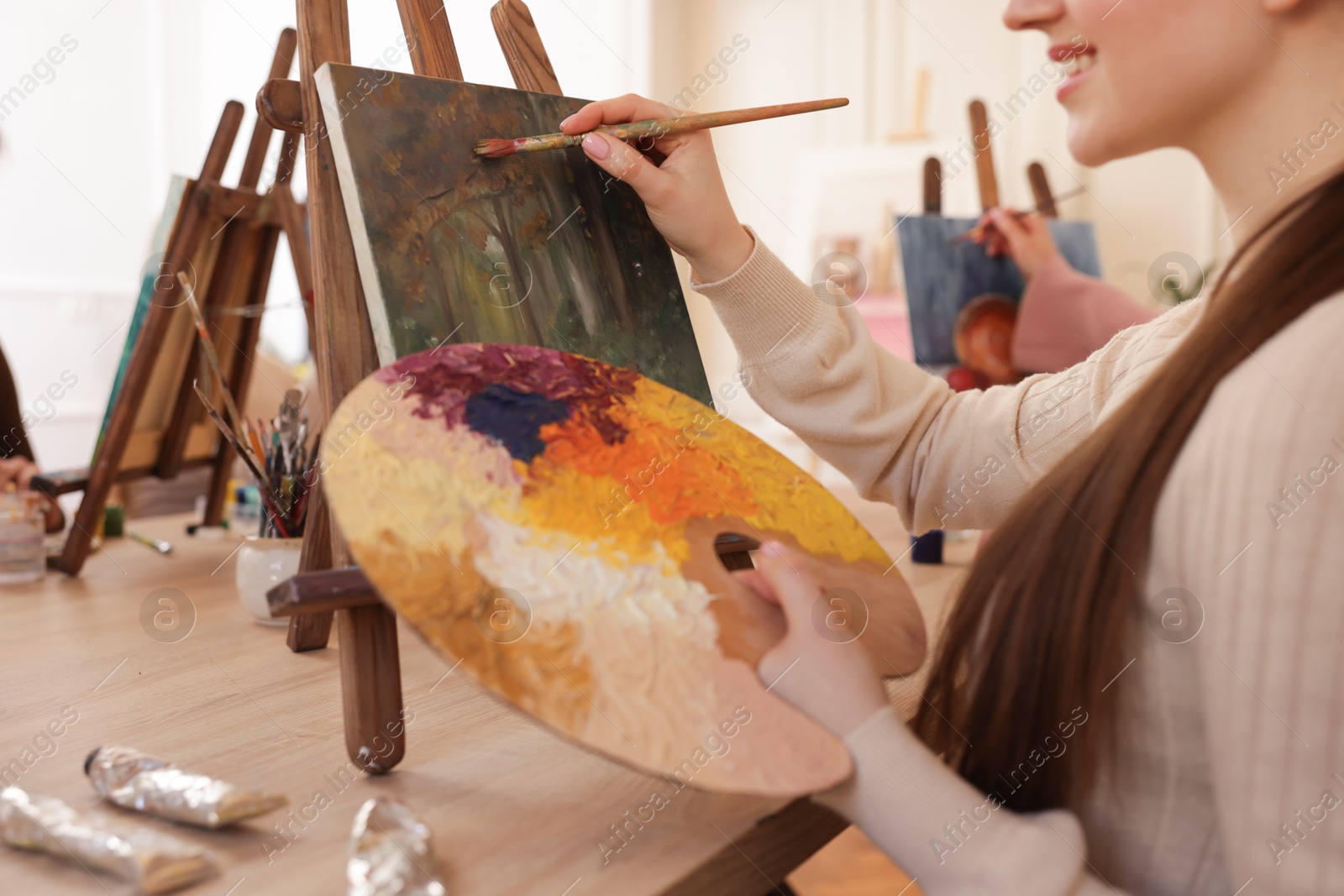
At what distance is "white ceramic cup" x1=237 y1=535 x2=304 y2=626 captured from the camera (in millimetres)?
1123

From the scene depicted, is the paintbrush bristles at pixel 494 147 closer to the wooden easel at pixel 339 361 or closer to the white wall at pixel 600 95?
the wooden easel at pixel 339 361

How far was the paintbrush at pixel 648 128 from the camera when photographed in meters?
0.85

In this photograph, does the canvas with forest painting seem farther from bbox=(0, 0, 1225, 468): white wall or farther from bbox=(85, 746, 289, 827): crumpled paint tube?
bbox=(0, 0, 1225, 468): white wall

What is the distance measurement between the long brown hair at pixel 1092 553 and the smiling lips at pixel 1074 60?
0.18 meters

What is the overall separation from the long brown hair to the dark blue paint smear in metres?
0.31

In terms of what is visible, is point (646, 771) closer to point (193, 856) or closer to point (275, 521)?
point (193, 856)

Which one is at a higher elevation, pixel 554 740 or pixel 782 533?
pixel 782 533

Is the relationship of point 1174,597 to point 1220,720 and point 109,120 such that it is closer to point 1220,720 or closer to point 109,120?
point 1220,720

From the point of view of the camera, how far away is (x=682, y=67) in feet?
14.7

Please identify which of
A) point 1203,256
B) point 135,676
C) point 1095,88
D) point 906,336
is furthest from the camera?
point 906,336

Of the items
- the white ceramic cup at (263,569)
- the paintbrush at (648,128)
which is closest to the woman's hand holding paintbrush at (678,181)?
the paintbrush at (648,128)

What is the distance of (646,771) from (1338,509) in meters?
0.38

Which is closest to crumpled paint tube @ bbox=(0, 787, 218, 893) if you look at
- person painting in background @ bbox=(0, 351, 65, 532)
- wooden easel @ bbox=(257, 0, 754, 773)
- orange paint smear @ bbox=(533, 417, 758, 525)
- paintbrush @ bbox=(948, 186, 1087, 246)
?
wooden easel @ bbox=(257, 0, 754, 773)

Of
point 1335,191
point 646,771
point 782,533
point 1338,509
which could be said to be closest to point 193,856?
point 646,771
